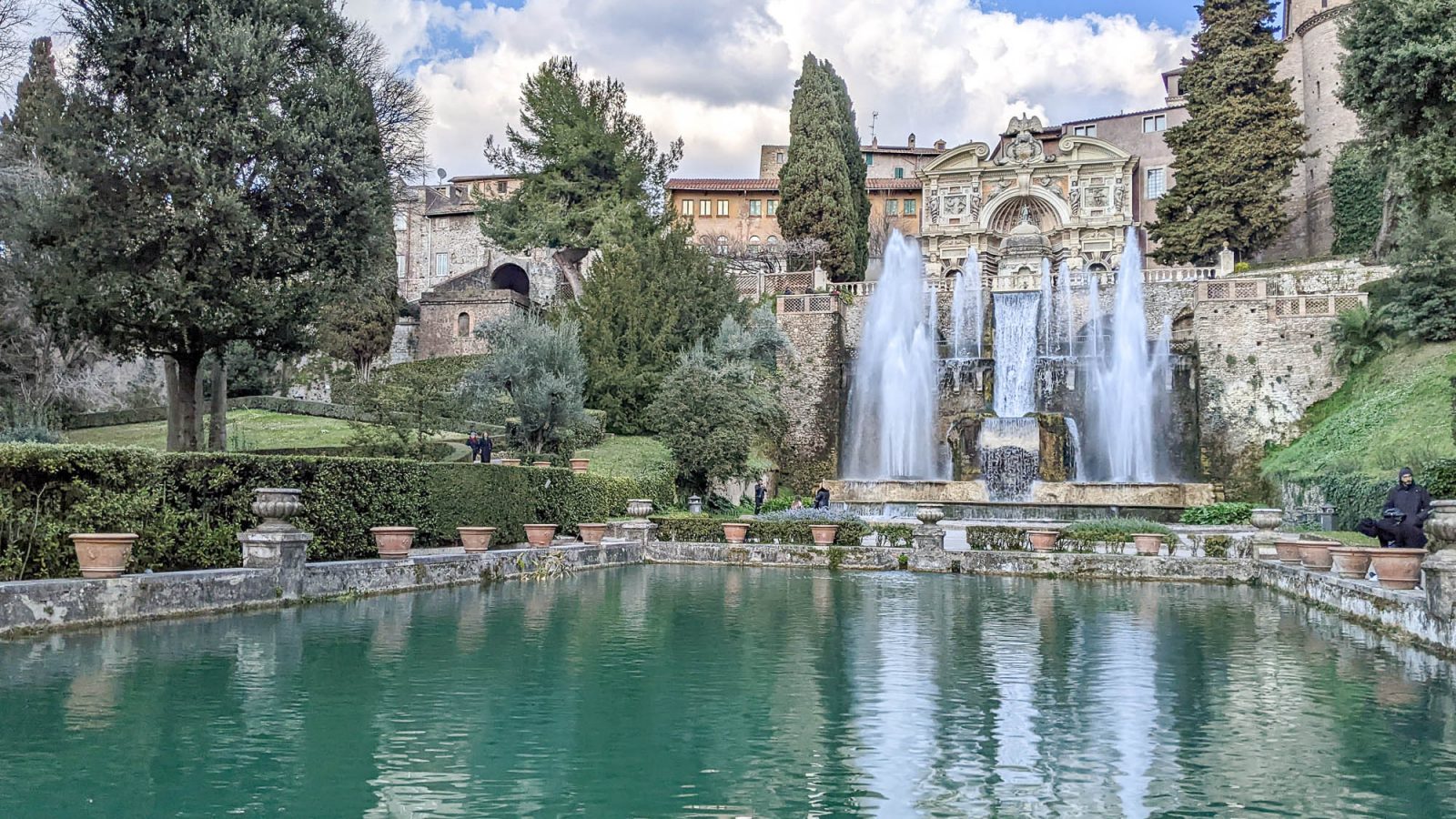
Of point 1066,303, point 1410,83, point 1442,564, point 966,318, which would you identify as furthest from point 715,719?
point 1066,303

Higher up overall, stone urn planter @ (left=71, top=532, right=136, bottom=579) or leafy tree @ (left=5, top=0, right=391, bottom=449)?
leafy tree @ (left=5, top=0, right=391, bottom=449)

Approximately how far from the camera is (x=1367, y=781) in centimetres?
556

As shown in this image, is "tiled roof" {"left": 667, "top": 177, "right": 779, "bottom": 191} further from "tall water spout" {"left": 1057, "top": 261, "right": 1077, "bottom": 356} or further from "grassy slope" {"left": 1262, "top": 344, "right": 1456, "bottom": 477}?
"grassy slope" {"left": 1262, "top": 344, "right": 1456, "bottom": 477}

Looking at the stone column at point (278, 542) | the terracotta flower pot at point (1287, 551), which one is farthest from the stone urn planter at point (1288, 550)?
the stone column at point (278, 542)

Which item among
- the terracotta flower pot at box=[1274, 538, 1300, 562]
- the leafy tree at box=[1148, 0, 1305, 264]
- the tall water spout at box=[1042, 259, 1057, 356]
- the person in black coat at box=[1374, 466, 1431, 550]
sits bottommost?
the terracotta flower pot at box=[1274, 538, 1300, 562]

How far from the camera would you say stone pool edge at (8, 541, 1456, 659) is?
986 centimetres

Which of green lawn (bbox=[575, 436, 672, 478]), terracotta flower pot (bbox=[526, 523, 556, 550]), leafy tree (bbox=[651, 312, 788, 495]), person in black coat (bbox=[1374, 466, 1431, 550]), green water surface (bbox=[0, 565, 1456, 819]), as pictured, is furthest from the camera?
leafy tree (bbox=[651, 312, 788, 495])

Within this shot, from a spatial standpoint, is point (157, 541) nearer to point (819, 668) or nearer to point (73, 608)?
point (73, 608)

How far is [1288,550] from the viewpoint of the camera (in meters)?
16.7

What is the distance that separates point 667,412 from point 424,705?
22.1 metres

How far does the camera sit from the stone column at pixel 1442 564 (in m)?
9.41

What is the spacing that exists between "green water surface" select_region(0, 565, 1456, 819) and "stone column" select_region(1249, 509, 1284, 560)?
20.3ft

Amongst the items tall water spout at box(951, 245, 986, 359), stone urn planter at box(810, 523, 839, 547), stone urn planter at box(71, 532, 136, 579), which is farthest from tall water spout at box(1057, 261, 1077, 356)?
stone urn planter at box(71, 532, 136, 579)

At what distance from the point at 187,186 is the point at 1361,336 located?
1200 inches
